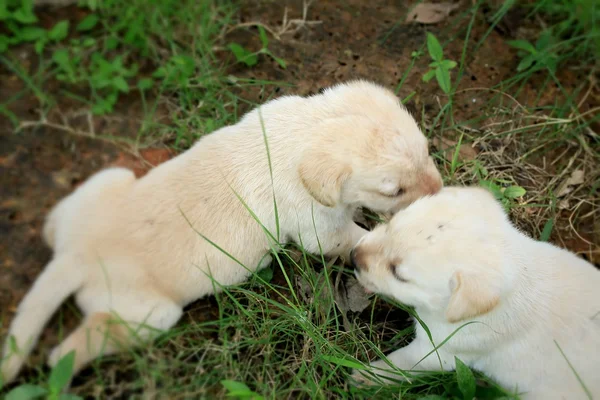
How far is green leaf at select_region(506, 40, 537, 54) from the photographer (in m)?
4.11

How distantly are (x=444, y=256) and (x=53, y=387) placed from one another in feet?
7.52

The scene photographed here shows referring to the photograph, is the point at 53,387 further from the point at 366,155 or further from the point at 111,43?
the point at 111,43

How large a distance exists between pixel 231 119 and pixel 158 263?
1649mm

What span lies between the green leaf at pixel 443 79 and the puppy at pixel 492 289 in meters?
1.28

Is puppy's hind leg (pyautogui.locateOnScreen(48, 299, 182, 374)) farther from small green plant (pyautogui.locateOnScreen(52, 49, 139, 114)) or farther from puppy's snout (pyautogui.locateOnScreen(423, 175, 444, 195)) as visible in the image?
small green plant (pyautogui.locateOnScreen(52, 49, 139, 114))

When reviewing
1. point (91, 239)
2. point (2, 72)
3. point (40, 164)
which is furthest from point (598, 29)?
point (2, 72)

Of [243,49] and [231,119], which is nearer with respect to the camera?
[231,119]

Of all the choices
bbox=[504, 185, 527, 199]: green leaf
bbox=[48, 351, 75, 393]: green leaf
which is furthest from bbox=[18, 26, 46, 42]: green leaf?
bbox=[504, 185, 527, 199]: green leaf

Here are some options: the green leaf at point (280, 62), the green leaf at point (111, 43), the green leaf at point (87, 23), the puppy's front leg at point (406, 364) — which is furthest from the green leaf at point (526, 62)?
the green leaf at point (87, 23)

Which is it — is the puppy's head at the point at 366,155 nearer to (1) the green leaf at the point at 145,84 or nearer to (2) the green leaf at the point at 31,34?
(1) the green leaf at the point at 145,84

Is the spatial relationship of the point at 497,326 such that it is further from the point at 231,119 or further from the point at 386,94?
the point at 231,119

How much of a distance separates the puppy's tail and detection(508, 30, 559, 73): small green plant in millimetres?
3953

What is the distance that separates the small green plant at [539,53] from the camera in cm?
406

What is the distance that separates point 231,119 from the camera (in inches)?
159
